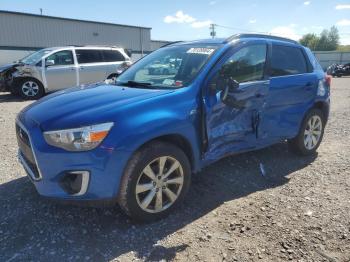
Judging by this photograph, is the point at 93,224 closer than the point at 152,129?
No

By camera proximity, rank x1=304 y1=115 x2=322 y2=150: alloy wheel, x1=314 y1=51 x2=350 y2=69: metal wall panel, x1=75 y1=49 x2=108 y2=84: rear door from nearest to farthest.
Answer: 1. x1=304 y1=115 x2=322 y2=150: alloy wheel
2. x1=75 y1=49 x2=108 y2=84: rear door
3. x1=314 y1=51 x2=350 y2=69: metal wall panel

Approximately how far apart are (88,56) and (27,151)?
9894 mm

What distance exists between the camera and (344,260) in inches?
114

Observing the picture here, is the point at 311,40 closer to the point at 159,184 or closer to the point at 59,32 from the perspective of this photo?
the point at 59,32

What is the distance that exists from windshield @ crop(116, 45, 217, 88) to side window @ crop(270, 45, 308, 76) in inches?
41.9

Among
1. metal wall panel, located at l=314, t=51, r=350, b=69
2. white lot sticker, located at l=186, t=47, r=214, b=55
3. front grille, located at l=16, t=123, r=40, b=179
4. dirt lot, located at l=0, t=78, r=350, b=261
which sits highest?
metal wall panel, located at l=314, t=51, r=350, b=69

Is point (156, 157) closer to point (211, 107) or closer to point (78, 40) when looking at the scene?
point (211, 107)

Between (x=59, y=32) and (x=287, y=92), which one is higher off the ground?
(x=59, y=32)

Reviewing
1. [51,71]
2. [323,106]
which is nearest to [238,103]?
[323,106]

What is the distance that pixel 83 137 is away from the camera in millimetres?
2932

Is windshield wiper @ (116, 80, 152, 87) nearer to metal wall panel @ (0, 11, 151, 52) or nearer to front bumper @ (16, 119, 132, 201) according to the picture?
front bumper @ (16, 119, 132, 201)

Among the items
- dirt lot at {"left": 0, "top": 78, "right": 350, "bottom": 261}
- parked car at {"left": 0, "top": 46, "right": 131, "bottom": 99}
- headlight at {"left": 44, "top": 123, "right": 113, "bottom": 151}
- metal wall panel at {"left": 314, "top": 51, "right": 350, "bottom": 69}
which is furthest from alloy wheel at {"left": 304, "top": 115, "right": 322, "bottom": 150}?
metal wall panel at {"left": 314, "top": 51, "right": 350, "bottom": 69}

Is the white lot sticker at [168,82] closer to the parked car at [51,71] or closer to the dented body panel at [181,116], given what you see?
the dented body panel at [181,116]

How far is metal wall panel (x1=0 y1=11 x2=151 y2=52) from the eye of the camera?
2689cm
